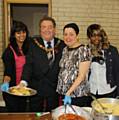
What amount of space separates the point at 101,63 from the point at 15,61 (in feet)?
3.30

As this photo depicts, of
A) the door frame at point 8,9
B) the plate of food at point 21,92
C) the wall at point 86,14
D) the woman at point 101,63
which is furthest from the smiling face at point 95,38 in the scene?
the door frame at point 8,9

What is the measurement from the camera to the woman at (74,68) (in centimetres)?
281

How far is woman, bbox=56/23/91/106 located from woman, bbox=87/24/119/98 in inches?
16.4

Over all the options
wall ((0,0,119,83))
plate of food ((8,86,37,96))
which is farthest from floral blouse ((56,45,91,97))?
wall ((0,0,119,83))

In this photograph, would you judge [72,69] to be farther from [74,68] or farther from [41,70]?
[41,70]

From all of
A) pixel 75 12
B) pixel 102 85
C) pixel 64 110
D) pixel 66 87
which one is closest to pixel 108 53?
pixel 102 85

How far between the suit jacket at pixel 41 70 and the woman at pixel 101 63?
37 cm

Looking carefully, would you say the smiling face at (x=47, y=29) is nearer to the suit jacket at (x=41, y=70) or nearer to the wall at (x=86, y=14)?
the suit jacket at (x=41, y=70)

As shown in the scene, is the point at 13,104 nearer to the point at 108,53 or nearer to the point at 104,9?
the point at 108,53

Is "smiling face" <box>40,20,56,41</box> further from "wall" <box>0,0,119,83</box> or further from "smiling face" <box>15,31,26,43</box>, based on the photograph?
"wall" <box>0,0,119,83</box>

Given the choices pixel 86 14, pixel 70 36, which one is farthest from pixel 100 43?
pixel 86 14

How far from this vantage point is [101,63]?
3330 millimetres

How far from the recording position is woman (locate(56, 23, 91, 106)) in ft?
9.22

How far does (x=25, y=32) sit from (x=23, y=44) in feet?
0.48
